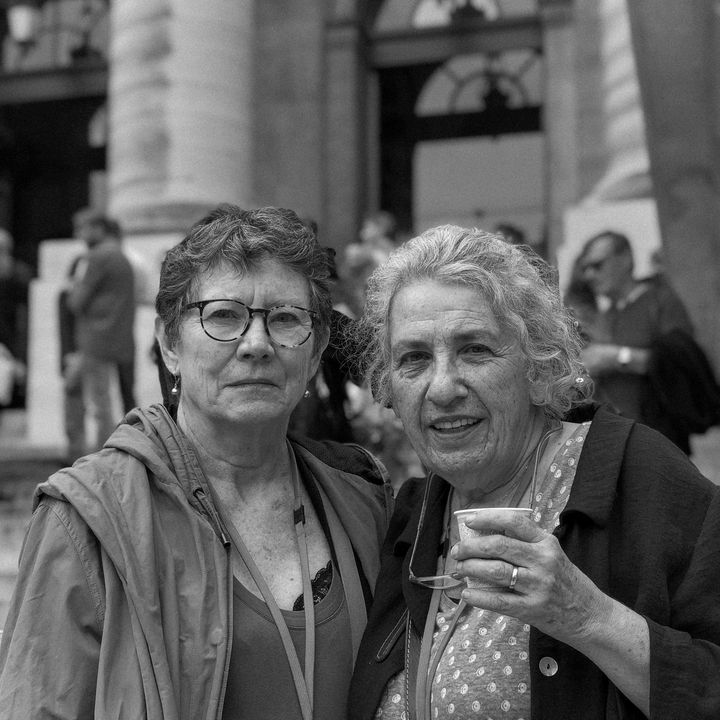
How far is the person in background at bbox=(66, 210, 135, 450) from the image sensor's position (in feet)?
26.4

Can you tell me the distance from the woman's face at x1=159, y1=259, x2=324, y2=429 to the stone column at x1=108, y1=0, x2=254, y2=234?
7771 millimetres

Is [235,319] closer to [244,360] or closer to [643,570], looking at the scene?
[244,360]

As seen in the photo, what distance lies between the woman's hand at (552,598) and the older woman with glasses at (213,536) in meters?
0.57

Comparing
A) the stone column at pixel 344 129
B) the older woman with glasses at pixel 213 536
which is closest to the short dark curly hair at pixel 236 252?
the older woman with glasses at pixel 213 536

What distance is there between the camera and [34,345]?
1029cm

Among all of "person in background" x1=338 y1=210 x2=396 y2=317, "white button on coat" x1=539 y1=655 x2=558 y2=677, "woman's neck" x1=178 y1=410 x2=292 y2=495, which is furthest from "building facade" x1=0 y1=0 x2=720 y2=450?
"white button on coat" x1=539 y1=655 x2=558 y2=677

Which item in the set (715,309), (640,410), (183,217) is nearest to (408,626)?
(715,309)

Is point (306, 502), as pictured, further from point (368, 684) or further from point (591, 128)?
point (591, 128)

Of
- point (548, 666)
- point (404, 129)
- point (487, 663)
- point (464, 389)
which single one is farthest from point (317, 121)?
point (548, 666)

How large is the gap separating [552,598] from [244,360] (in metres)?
0.91

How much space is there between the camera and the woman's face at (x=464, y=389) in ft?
8.37

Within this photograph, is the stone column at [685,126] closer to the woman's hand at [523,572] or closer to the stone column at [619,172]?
the woman's hand at [523,572]

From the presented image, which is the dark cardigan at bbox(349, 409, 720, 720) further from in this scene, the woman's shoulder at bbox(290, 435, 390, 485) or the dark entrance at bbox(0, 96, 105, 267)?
the dark entrance at bbox(0, 96, 105, 267)

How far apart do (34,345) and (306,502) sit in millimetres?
7927
